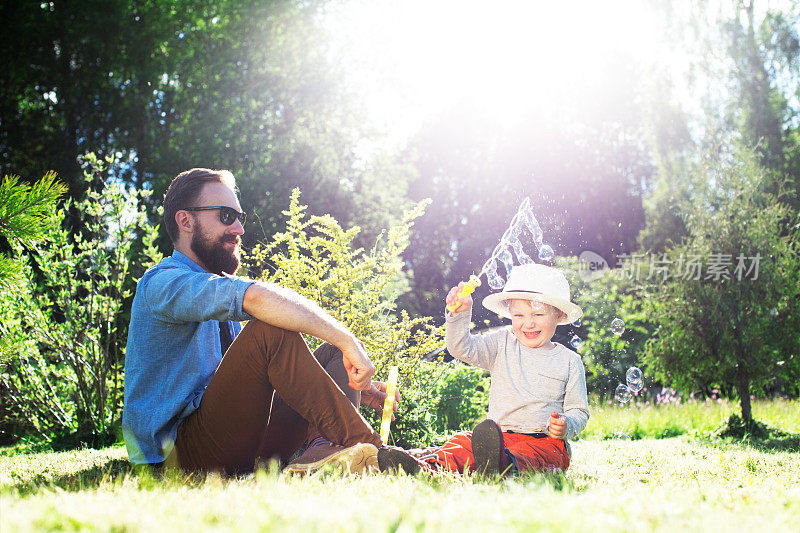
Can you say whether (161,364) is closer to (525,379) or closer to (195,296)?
(195,296)

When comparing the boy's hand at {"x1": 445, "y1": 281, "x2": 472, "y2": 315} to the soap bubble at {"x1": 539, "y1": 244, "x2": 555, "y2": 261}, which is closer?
the boy's hand at {"x1": 445, "y1": 281, "x2": 472, "y2": 315}

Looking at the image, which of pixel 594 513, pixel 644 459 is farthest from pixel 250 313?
pixel 644 459

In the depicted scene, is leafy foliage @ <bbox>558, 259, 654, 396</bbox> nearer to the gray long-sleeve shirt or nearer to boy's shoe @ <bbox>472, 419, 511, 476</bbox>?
the gray long-sleeve shirt

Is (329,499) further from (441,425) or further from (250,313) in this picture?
(441,425)

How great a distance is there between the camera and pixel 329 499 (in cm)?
193

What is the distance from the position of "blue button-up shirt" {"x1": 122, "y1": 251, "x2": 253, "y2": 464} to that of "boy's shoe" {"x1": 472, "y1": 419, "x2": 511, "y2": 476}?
44.5 inches

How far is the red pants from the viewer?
9.74 ft

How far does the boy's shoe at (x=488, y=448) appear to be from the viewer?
2719 millimetres

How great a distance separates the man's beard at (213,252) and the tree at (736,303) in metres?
5.83

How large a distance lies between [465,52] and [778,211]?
1237cm

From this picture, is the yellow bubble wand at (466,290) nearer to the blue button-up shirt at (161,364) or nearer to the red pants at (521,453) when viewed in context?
the red pants at (521,453)

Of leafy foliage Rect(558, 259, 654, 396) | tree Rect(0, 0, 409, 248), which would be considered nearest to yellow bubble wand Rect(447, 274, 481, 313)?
leafy foliage Rect(558, 259, 654, 396)

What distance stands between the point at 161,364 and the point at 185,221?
691mm

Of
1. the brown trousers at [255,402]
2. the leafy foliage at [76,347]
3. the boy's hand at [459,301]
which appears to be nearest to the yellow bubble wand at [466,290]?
the boy's hand at [459,301]
